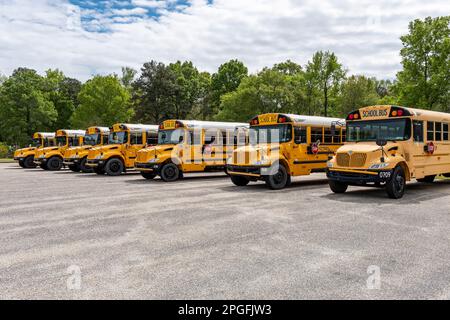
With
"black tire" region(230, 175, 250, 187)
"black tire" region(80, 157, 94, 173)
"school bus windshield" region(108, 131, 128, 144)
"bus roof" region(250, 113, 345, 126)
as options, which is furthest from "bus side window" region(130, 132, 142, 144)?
"bus roof" region(250, 113, 345, 126)

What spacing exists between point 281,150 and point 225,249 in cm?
770

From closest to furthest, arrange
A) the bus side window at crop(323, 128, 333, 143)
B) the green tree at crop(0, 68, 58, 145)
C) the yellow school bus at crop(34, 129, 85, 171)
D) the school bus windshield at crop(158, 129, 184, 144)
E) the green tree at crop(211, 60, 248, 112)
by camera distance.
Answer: the bus side window at crop(323, 128, 333, 143), the school bus windshield at crop(158, 129, 184, 144), the yellow school bus at crop(34, 129, 85, 171), the green tree at crop(0, 68, 58, 145), the green tree at crop(211, 60, 248, 112)

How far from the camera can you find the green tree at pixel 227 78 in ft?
220

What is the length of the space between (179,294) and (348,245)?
9.68 ft

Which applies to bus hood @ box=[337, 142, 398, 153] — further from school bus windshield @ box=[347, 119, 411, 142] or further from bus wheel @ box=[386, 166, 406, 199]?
bus wheel @ box=[386, 166, 406, 199]

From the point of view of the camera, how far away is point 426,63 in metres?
29.4

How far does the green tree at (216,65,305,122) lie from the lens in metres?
42.9

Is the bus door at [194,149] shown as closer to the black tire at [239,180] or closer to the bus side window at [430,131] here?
the black tire at [239,180]

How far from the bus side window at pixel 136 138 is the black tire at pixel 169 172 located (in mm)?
3891

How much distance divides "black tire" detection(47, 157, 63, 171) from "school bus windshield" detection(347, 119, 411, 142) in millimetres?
18553

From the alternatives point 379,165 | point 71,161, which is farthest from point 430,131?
point 71,161

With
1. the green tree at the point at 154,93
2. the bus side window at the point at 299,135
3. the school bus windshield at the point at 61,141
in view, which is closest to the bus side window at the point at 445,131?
the bus side window at the point at 299,135

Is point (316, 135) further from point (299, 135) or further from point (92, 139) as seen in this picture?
point (92, 139)

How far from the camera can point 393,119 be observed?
36.3 ft
